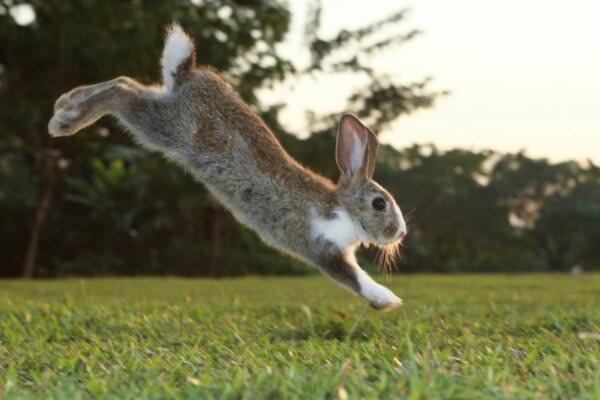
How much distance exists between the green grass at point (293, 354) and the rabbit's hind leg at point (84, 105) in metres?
1.11

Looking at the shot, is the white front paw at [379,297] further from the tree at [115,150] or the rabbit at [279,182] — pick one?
the tree at [115,150]

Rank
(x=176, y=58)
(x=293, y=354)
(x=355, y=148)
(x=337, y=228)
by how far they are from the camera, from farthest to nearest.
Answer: (x=176, y=58)
(x=355, y=148)
(x=337, y=228)
(x=293, y=354)

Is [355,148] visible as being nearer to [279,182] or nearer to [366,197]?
[366,197]

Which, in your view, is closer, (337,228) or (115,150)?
(337,228)

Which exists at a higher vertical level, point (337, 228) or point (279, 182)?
point (279, 182)

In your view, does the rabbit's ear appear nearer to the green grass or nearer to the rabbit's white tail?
the green grass

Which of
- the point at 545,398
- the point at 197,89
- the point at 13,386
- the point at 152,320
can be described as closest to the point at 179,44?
the point at 197,89

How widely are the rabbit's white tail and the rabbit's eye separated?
1484 mm

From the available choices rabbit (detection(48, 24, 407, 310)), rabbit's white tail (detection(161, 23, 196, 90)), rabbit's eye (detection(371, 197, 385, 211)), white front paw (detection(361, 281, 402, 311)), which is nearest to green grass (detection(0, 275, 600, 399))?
white front paw (detection(361, 281, 402, 311))

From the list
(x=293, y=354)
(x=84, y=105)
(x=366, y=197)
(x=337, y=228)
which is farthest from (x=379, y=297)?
(x=84, y=105)

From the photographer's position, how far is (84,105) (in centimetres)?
418

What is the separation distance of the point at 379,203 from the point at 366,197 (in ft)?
0.23

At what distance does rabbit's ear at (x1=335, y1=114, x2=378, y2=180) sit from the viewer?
370 cm

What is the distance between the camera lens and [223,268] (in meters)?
19.3
